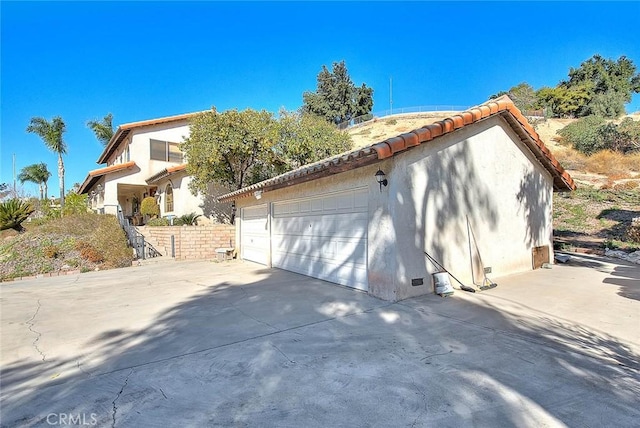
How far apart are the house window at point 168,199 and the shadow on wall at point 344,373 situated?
1583 cm

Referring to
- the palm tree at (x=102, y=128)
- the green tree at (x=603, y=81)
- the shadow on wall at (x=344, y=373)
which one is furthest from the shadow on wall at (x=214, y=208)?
the green tree at (x=603, y=81)

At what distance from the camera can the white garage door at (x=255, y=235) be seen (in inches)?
491

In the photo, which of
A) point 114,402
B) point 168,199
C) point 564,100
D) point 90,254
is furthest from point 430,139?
point 564,100

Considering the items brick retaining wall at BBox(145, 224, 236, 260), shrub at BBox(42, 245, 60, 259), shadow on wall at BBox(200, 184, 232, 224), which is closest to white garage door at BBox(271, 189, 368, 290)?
brick retaining wall at BBox(145, 224, 236, 260)

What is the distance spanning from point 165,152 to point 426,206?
→ 2122cm

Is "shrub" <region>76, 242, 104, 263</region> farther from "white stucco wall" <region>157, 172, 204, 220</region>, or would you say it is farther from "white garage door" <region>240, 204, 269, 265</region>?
"white garage door" <region>240, 204, 269, 265</region>

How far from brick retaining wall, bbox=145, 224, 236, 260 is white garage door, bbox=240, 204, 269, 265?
167 cm

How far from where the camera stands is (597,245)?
13.2 metres

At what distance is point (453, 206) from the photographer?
24.4 feet

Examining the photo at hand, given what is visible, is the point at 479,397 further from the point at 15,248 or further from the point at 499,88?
the point at 499,88

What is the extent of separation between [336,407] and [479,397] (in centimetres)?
135

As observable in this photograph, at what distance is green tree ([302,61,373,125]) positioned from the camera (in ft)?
183

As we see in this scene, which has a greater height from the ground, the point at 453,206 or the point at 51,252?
the point at 453,206
